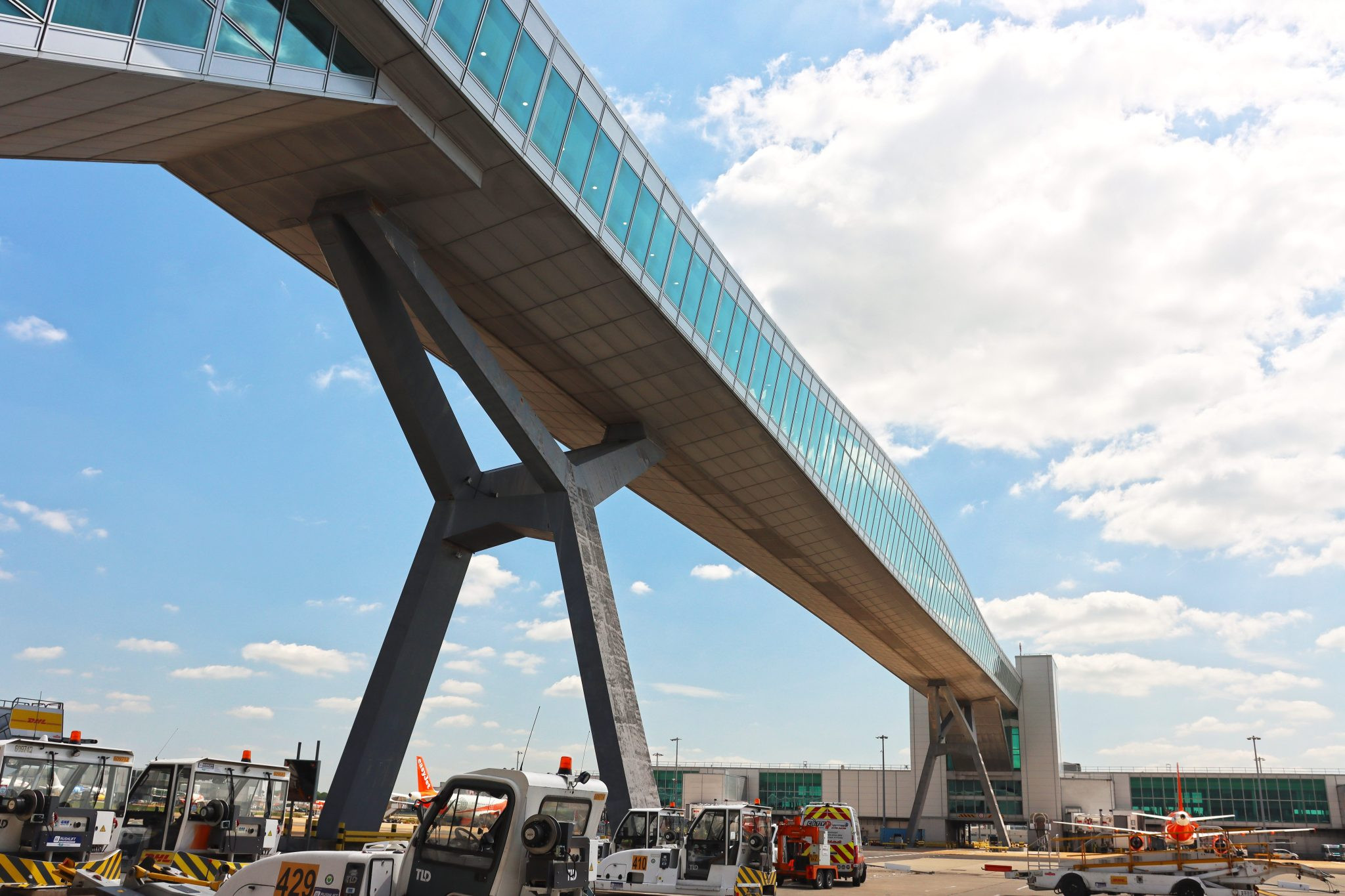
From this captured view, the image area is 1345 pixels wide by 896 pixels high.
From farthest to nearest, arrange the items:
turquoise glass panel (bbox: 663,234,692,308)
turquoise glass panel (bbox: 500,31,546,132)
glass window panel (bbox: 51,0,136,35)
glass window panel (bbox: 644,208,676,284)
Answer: turquoise glass panel (bbox: 663,234,692,308)
glass window panel (bbox: 644,208,676,284)
turquoise glass panel (bbox: 500,31,546,132)
glass window panel (bbox: 51,0,136,35)

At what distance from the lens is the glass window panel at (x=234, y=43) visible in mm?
13242

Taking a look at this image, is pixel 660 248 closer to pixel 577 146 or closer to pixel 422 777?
pixel 577 146

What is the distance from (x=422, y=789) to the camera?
39000 millimetres

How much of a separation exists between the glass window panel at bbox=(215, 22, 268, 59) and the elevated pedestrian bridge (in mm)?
25

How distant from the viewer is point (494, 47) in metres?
16.7

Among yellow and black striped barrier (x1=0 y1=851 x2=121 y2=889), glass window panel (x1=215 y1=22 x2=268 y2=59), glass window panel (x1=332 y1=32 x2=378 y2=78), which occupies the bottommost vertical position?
yellow and black striped barrier (x1=0 y1=851 x2=121 y2=889)

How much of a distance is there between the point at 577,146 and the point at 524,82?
1.80 meters

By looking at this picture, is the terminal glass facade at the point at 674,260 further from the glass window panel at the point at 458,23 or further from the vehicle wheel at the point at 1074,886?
the vehicle wheel at the point at 1074,886

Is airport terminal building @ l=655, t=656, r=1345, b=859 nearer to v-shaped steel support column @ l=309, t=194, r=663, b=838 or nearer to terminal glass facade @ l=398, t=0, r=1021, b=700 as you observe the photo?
terminal glass facade @ l=398, t=0, r=1021, b=700

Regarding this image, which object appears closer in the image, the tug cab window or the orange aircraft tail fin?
the tug cab window

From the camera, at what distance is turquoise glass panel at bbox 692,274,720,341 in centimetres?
2419

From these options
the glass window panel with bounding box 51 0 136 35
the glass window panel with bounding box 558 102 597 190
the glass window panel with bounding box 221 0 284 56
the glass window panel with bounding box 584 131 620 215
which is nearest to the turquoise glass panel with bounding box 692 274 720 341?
the glass window panel with bounding box 584 131 620 215

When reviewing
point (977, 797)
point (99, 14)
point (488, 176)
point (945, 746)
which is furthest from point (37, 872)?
point (977, 797)

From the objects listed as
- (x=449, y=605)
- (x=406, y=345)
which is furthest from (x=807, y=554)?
(x=406, y=345)
